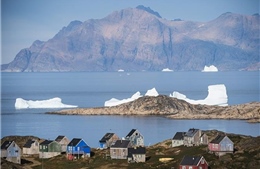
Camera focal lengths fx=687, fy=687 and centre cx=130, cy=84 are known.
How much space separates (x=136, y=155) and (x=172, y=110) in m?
86.0

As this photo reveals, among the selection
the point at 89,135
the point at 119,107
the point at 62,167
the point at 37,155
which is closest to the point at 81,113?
the point at 119,107

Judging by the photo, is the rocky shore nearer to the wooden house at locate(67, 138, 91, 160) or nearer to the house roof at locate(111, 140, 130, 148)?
the wooden house at locate(67, 138, 91, 160)

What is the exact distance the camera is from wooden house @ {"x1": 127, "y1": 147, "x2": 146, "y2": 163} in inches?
3184

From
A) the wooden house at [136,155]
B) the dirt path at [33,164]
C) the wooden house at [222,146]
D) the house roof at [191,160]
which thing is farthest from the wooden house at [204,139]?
the dirt path at [33,164]

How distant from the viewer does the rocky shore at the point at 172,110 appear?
15562cm

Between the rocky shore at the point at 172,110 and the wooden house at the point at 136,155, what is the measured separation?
240 feet

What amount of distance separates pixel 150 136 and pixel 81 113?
51.4 meters

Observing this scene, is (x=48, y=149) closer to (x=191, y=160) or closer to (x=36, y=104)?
(x=191, y=160)

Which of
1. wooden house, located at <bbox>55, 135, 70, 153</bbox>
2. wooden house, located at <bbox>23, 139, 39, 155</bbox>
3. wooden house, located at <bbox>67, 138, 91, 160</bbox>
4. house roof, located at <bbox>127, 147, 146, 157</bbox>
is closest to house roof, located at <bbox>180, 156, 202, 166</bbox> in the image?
house roof, located at <bbox>127, 147, 146, 157</bbox>

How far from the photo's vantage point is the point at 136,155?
8119cm

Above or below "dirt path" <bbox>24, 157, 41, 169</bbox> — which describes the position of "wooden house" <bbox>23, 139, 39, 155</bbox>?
above

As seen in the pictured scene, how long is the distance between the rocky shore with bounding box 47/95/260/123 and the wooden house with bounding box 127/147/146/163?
73.0 meters

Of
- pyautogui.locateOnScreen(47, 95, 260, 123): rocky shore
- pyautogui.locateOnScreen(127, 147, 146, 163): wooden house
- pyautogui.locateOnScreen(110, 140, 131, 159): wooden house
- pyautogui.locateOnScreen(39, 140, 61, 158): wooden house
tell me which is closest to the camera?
pyautogui.locateOnScreen(127, 147, 146, 163): wooden house

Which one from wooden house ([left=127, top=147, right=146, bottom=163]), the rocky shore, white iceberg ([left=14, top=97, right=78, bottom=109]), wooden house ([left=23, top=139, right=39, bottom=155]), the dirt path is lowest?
the dirt path
